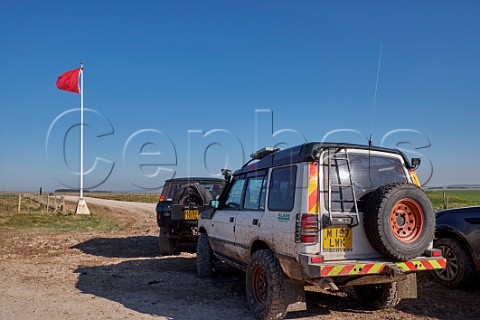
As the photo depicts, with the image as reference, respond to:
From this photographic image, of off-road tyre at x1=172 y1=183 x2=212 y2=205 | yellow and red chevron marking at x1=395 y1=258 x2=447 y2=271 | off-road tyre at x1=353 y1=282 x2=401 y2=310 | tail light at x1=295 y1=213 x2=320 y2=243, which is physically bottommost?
off-road tyre at x1=353 y1=282 x2=401 y2=310

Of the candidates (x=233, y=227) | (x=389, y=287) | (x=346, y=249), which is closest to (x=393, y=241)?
(x=346, y=249)

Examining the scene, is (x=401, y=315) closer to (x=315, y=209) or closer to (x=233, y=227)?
(x=315, y=209)

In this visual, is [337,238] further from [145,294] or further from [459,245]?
[145,294]

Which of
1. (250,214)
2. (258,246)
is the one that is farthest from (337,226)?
(250,214)

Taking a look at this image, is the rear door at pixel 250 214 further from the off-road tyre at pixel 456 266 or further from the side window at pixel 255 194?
the off-road tyre at pixel 456 266

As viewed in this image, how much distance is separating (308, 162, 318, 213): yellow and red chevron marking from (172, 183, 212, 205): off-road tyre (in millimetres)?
5662

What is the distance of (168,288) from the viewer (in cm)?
699

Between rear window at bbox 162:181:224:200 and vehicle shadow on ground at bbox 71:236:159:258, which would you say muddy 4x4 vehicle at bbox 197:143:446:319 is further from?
vehicle shadow on ground at bbox 71:236:159:258

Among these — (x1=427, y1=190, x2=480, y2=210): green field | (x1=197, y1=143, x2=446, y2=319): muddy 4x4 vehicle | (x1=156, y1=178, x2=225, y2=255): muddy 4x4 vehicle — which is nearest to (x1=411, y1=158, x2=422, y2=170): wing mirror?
(x1=197, y1=143, x2=446, y2=319): muddy 4x4 vehicle

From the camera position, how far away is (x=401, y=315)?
5.43 metres

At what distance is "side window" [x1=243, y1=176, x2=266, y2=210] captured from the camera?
5.62 m

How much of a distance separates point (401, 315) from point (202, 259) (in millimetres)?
3706

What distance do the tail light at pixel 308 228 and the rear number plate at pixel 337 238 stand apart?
0.40 feet

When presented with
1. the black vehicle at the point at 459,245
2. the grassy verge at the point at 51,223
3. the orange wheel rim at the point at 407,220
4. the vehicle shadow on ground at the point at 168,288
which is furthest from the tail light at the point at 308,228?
the grassy verge at the point at 51,223
